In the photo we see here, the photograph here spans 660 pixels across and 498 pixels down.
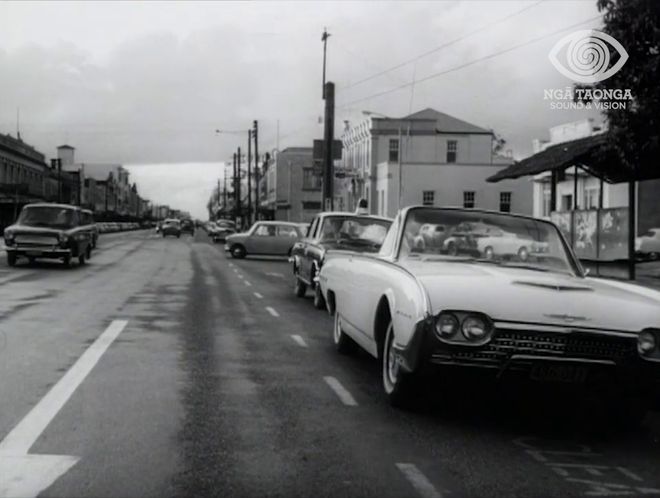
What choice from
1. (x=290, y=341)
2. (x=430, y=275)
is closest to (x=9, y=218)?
(x=290, y=341)

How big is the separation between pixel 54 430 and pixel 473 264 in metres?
3.46

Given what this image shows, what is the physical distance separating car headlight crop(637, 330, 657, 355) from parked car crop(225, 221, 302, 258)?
96.0 feet

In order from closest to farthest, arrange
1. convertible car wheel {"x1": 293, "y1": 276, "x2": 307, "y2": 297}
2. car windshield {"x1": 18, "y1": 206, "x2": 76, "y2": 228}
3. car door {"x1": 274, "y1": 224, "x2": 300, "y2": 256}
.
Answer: convertible car wheel {"x1": 293, "y1": 276, "x2": 307, "y2": 297}, car windshield {"x1": 18, "y1": 206, "x2": 76, "y2": 228}, car door {"x1": 274, "y1": 224, "x2": 300, "y2": 256}

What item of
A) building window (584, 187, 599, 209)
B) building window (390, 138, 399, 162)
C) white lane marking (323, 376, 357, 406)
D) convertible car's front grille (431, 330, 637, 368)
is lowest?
white lane marking (323, 376, 357, 406)

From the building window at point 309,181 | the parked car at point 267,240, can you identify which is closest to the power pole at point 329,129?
the parked car at point 267,240

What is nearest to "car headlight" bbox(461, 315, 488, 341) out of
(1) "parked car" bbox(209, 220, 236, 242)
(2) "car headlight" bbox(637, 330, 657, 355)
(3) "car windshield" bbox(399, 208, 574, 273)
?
(2) "car headlight" bbox(637, 330, 657, 355)

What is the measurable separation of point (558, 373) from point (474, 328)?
2.04 feet

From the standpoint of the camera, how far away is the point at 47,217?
997 inches

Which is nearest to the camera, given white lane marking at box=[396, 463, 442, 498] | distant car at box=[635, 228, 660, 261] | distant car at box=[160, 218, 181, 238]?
white lane marking at box=[396, 463, 442, 498]

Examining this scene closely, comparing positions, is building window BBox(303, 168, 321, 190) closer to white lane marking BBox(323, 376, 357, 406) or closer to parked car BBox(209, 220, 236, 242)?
parked car BBox(209, 220, 236, 242)

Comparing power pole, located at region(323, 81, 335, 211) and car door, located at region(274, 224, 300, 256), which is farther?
car door, located at region(274, 224, 300, 256)

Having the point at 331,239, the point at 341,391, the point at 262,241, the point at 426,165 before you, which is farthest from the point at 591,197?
the point at 341,391

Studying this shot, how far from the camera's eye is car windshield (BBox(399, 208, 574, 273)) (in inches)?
289

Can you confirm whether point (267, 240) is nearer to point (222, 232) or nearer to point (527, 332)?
point (222, 232)
